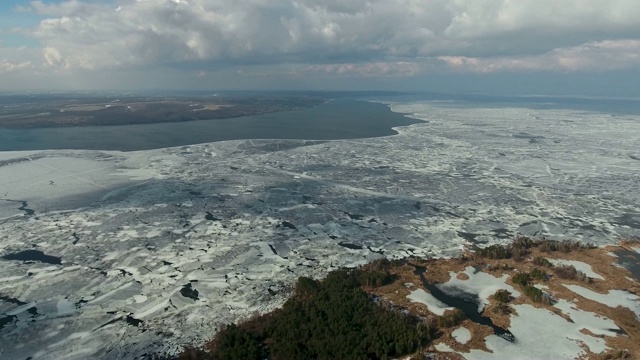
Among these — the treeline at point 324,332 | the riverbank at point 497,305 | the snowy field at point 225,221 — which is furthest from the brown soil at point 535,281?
Answer: the snowy field at point 225,221

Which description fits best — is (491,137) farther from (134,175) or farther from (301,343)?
(301,343)

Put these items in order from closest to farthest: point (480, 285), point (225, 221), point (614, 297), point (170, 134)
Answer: point (614, 297) → point (480, 285) → point (225, 221) → point (170, 134)

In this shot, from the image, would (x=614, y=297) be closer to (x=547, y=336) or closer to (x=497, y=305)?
(x=547, y=336)

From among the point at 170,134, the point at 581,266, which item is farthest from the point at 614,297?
the point at 170,134

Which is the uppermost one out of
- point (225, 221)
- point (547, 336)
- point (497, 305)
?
point (225, 221)

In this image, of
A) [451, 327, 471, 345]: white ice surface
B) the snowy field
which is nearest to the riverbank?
[451, 327, 471, 345]: white ice surface

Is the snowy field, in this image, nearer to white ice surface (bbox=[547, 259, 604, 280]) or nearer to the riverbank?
the riverbank

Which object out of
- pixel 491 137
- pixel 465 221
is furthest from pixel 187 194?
pixel 491 137
